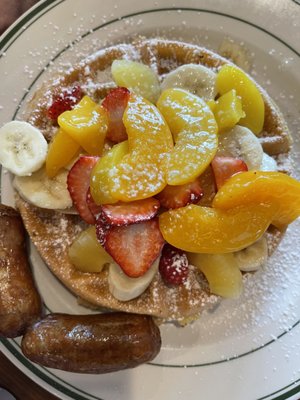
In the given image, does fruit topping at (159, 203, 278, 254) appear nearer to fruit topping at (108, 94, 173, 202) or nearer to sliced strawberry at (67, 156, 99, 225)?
fruit topping at (108, 94, 173, 202)

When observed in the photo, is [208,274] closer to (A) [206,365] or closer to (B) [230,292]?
(B) [230,292]

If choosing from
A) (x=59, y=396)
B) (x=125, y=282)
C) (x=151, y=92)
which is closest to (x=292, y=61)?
(x=151, y=92)

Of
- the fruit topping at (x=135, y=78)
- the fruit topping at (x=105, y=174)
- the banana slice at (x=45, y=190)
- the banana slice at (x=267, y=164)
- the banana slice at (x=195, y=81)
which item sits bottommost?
the banana slice at (x=267, y=164)

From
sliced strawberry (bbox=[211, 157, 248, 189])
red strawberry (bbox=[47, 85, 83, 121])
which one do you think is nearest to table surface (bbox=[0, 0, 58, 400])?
red strawberry (bbox=[47, 85, 83, 121])

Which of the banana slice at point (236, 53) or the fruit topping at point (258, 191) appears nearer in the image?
the fruit topping at point (258, 191)

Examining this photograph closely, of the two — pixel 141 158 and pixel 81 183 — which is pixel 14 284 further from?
pixel 141 158

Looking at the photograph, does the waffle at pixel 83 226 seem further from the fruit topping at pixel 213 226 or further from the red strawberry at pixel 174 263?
the fruit topping at pixel 213 226

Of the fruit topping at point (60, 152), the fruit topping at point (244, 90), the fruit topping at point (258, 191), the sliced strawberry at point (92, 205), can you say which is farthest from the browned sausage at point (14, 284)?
the fruit topping at point (244, 90)

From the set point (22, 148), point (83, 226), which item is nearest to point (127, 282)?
point (83, 226)
